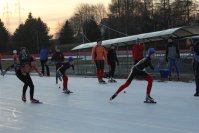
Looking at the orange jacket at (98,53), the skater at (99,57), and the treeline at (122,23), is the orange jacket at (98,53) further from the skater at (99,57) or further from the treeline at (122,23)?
the treeline at (122,23)

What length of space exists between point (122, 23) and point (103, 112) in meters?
58.4

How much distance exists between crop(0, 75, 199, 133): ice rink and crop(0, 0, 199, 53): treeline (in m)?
42.8

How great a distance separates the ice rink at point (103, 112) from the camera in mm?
7395

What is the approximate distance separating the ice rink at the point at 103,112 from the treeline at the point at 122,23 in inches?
1685

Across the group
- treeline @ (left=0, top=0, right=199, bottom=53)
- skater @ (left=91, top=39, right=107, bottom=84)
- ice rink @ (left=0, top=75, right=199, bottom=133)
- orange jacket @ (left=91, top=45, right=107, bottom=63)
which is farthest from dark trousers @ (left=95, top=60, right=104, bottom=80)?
treeline @ (left=0, top=0, right=199, bottom=53)

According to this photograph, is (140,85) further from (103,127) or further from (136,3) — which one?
(136,3)

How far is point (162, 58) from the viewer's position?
20.1 metres

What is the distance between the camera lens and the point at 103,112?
9172 mm

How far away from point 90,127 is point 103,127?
0.24 meters

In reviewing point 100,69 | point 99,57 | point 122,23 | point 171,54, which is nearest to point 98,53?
point 99,57

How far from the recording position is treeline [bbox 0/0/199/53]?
62.2 meters

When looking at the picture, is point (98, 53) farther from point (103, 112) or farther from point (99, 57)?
point (103, 112)

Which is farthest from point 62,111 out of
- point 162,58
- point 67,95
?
point 162,58

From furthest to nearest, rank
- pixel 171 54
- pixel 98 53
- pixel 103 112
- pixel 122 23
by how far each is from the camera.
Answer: pixel 122 23, pixel 98 53, pixel 171 54, pixel 103 112
